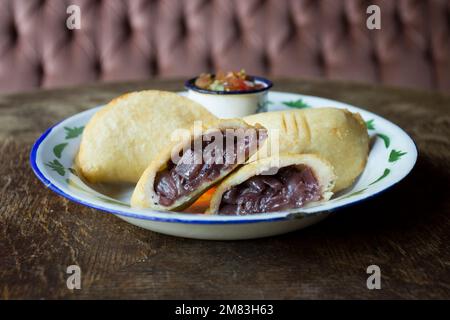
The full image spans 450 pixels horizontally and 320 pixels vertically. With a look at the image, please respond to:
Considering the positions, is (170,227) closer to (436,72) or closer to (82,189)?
(82,189)

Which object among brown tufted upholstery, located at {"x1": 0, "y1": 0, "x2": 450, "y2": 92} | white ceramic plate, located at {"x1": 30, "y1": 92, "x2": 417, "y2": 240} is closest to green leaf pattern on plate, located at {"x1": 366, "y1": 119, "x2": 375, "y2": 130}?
white ceramic plate, located at {"x1": 30, "y1": 92, "x2": 417, "y2": 240}

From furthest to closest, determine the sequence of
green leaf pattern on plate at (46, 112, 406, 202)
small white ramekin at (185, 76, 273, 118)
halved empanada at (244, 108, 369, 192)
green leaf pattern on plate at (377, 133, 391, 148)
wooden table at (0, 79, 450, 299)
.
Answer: small white ramekin at (185, 76, 273, 118), green leaf pattern on plate at (377, 133, 391, 148), halved empanada at (244, 108, 369, 192), green leaf pattern on plate at (46, 112, 406, 202), wooden table at (0, 79, 450, 299)

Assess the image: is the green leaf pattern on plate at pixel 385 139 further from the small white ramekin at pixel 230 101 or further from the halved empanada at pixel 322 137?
the small white ramekin at pixel 230 101

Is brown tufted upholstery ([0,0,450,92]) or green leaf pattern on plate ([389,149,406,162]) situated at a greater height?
brown tufted upholstery ([0,0,450,92])

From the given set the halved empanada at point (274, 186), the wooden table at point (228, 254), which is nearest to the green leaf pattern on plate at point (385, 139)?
the wooden table at point (228, 254)

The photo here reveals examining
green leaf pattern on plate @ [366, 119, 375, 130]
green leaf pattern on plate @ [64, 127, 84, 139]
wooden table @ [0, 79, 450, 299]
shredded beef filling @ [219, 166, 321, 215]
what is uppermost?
green leaf pattern on plate @ [64, 127, 84, 139]

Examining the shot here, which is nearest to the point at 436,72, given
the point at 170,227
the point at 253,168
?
the point at 253,168

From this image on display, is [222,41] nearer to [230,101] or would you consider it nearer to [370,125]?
[230,101]

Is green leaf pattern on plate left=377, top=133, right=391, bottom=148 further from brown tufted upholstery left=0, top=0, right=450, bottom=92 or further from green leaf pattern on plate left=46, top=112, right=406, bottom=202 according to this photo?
brown tufted upholstery left=0, top=0, right=450, bottom=92
